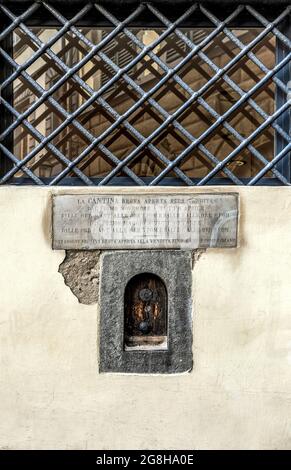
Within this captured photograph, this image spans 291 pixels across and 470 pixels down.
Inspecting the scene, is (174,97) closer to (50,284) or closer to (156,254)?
(156,254)

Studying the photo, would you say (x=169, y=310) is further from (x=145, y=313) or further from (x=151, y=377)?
(x=151, y=377)

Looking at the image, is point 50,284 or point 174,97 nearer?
point 50,284

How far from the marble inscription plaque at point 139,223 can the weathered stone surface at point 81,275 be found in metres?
0.06

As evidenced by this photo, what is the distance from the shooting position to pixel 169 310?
3.38 m

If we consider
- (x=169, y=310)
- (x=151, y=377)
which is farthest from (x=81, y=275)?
(x=151, y=377)

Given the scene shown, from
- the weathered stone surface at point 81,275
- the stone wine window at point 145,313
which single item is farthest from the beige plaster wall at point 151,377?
the stone wine window at point 145,313

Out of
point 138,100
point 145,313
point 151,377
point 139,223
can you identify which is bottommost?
point 151,377

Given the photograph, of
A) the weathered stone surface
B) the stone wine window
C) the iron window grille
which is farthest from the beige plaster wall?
the iron window grille

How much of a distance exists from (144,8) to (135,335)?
2038 millimetres

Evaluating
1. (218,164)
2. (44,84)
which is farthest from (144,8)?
(218,164)

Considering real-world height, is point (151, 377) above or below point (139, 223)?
below

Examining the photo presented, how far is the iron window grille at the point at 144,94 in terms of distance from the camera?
349cm

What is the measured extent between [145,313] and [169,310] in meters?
0.17

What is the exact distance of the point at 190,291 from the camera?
11.1 ft
